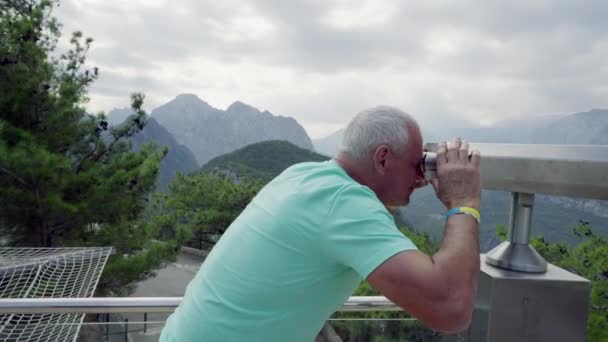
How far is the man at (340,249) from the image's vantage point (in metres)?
0.75

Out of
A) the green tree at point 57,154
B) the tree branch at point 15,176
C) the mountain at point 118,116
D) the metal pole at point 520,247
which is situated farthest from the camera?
the mountain at point 118,116

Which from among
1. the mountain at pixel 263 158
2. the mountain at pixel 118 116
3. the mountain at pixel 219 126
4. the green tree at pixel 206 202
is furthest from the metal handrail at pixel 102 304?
the mountain at pixel 219 126

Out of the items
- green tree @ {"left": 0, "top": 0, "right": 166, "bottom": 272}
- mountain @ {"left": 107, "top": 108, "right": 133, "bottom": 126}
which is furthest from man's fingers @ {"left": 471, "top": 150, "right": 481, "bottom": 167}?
mountain @ {"left": 107, "top": 108, "right": 133, "bottom": 126}

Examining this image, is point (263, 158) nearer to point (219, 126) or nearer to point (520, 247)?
point (520, 247)

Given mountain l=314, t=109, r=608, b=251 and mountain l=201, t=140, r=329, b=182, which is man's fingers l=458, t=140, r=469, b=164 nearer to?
mountain l=314, t=109, r=608, b=251

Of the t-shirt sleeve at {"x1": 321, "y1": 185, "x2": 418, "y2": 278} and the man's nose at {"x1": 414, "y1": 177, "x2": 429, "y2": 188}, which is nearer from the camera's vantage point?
the t-shirt sleeve at {"x1": 321, "y1": 185, "x2": 418, "y2": 278}

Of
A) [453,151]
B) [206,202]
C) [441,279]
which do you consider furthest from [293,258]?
[206,202]

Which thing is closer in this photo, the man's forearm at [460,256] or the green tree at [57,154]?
the man's forearm at [460,256]

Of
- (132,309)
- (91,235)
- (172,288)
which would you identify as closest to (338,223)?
(132,309)

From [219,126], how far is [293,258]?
63.1 metres

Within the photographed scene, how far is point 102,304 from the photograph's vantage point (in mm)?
1316

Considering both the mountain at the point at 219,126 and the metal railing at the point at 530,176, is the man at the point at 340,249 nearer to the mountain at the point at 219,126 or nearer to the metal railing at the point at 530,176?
the metal railing at the point at 530,176

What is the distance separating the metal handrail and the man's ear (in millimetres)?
538

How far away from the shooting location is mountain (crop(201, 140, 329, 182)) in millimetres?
26859
